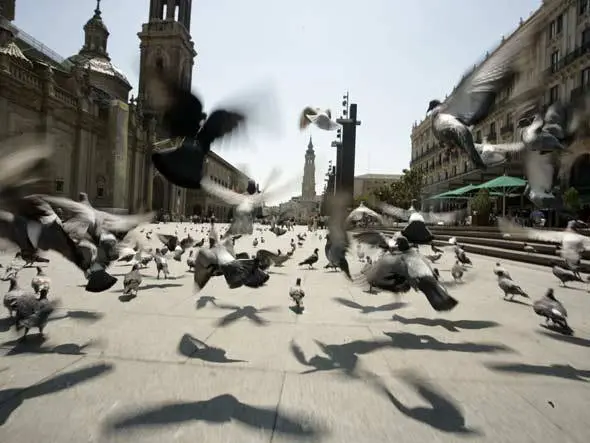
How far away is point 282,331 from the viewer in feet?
15.8

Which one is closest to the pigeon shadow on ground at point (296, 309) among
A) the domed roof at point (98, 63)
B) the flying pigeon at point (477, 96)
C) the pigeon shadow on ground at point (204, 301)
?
the pigeon shadow on ground at point (204, 301)

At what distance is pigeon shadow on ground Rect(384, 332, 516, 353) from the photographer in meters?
4.27

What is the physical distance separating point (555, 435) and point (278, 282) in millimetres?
6798

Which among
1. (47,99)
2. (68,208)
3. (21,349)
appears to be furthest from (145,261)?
(47,99)

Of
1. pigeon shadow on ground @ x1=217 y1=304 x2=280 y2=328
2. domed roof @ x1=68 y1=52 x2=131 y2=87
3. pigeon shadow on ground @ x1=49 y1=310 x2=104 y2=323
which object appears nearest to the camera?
pigeon shadow on ground @ x1=49 y1=310 x2=104 y2=323

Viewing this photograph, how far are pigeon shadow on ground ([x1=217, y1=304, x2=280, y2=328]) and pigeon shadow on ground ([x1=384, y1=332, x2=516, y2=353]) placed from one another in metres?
1.81

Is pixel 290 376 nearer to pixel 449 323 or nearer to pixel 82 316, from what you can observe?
pixel 449 323

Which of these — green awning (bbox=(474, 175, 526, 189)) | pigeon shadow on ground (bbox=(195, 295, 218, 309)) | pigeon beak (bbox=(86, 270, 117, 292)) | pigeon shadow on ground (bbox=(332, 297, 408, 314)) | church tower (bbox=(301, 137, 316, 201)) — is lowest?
pigeon shadow on ground (bbox=(195, 295, 218, 309))

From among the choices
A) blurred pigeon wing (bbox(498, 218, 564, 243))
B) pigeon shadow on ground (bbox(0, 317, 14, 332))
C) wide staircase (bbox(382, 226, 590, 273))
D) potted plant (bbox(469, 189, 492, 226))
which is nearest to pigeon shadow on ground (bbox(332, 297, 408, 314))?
wide staircase (bbox(382, 226, 590, 273))

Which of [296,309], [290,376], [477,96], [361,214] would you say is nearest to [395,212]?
[361,214]

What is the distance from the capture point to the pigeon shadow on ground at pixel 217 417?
2.53 m

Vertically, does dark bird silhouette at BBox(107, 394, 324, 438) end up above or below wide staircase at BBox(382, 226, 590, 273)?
below

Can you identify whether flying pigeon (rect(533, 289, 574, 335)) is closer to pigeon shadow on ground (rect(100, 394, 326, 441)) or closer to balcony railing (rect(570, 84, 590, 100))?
balcony railing (rect(570, 84, 590, 100))

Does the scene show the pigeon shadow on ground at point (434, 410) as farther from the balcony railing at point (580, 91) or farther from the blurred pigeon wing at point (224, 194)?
the balcony railing at point (580, 91)
